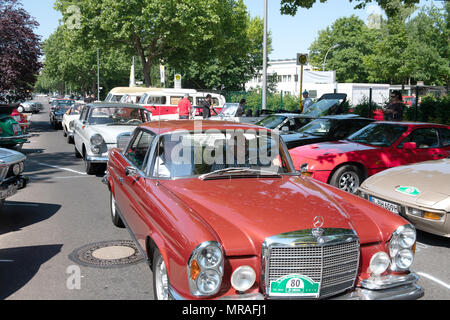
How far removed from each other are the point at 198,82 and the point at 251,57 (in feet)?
24.7

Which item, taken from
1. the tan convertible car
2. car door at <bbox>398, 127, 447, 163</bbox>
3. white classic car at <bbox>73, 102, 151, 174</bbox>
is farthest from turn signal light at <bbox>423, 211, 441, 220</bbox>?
white classic car at <bbox>73, 102, 151, 174</bbox>

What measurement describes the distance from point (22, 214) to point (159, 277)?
447 cm

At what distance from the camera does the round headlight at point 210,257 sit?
2.89 meters

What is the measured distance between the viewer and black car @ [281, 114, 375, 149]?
1059 centimetres

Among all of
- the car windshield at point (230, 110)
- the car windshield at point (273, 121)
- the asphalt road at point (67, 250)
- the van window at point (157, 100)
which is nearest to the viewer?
the asphalt road at point (67, 250)

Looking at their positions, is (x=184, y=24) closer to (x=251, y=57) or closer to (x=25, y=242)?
(x=25, y=242)

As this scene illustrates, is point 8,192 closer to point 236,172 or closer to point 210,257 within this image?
point 236,172

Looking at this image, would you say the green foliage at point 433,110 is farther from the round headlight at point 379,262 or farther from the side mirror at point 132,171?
the side mirror at point 132,171

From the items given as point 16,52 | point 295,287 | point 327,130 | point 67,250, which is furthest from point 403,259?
point 16,52

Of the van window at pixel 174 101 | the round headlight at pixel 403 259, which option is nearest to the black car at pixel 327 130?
the round headlight at pixel 403 259

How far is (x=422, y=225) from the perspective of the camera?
18.5ft

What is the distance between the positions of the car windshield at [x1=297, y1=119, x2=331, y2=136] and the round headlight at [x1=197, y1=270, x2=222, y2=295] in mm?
8508

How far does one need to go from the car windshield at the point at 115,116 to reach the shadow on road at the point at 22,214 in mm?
3764

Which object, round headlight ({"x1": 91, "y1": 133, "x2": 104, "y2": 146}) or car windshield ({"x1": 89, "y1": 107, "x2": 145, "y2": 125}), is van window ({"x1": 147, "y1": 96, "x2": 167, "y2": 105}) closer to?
car windshield ({"x1": 89, "y1": 107, "x2": 145, "y2": 125})
